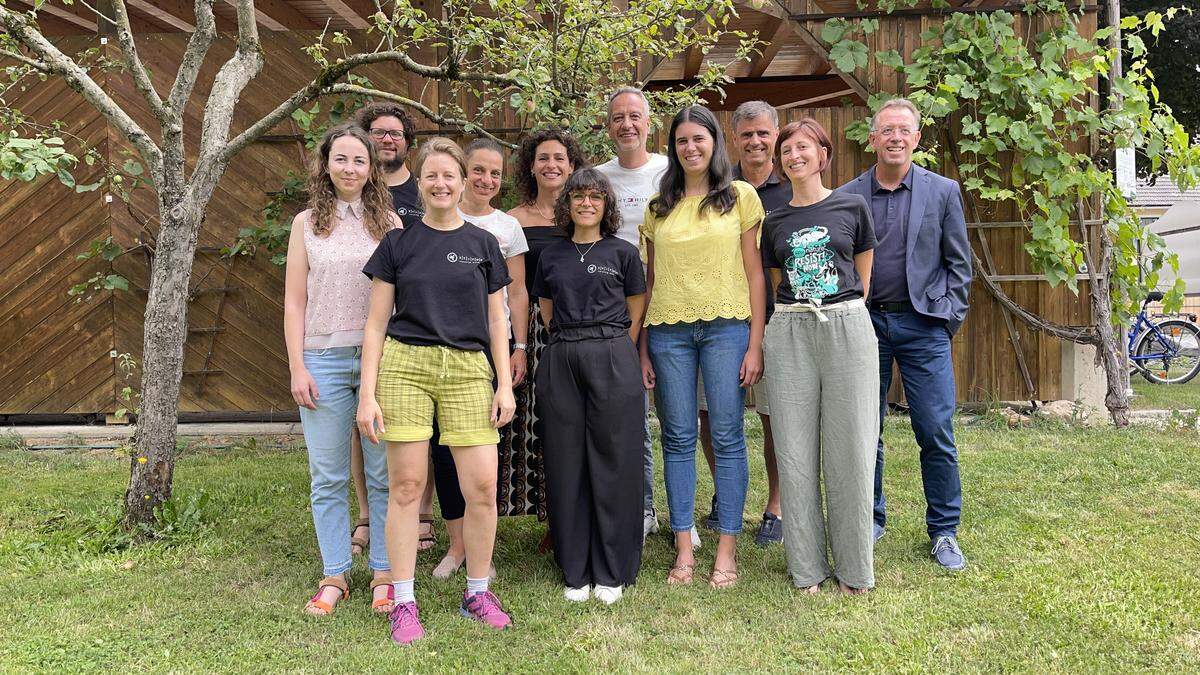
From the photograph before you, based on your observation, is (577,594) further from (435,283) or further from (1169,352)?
(1169,352)

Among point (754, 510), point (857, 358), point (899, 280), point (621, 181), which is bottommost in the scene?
point (754, 510)

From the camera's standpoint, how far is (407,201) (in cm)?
334

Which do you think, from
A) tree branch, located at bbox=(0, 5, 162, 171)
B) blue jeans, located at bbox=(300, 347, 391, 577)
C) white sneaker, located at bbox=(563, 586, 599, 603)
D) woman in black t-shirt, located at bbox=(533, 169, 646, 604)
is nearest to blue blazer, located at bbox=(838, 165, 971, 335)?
woman in black t-shirt, located at bbox=(533, 169, 646, 604)

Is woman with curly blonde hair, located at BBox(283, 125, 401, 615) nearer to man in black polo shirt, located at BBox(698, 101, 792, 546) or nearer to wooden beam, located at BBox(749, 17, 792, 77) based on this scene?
man in black polo shirt, located at BBox(698, 101, 792, 546)

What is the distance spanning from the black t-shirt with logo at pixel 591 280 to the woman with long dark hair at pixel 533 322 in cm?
18

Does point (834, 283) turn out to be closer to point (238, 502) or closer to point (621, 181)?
point (621, 181)

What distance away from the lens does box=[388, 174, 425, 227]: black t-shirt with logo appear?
3.22 metres

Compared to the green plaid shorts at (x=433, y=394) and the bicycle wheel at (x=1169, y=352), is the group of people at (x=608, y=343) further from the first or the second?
the bicycle wheel at (x=1169, y=352)

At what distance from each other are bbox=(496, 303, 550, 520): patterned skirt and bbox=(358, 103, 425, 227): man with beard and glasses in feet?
2.36

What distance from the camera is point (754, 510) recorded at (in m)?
3.89

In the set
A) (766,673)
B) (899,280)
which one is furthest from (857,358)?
(766,673)

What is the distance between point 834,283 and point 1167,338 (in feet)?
26.1

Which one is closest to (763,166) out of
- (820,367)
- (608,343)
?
(820,367)

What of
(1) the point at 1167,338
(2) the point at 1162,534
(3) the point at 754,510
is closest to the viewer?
(2) the point at 1162,534
